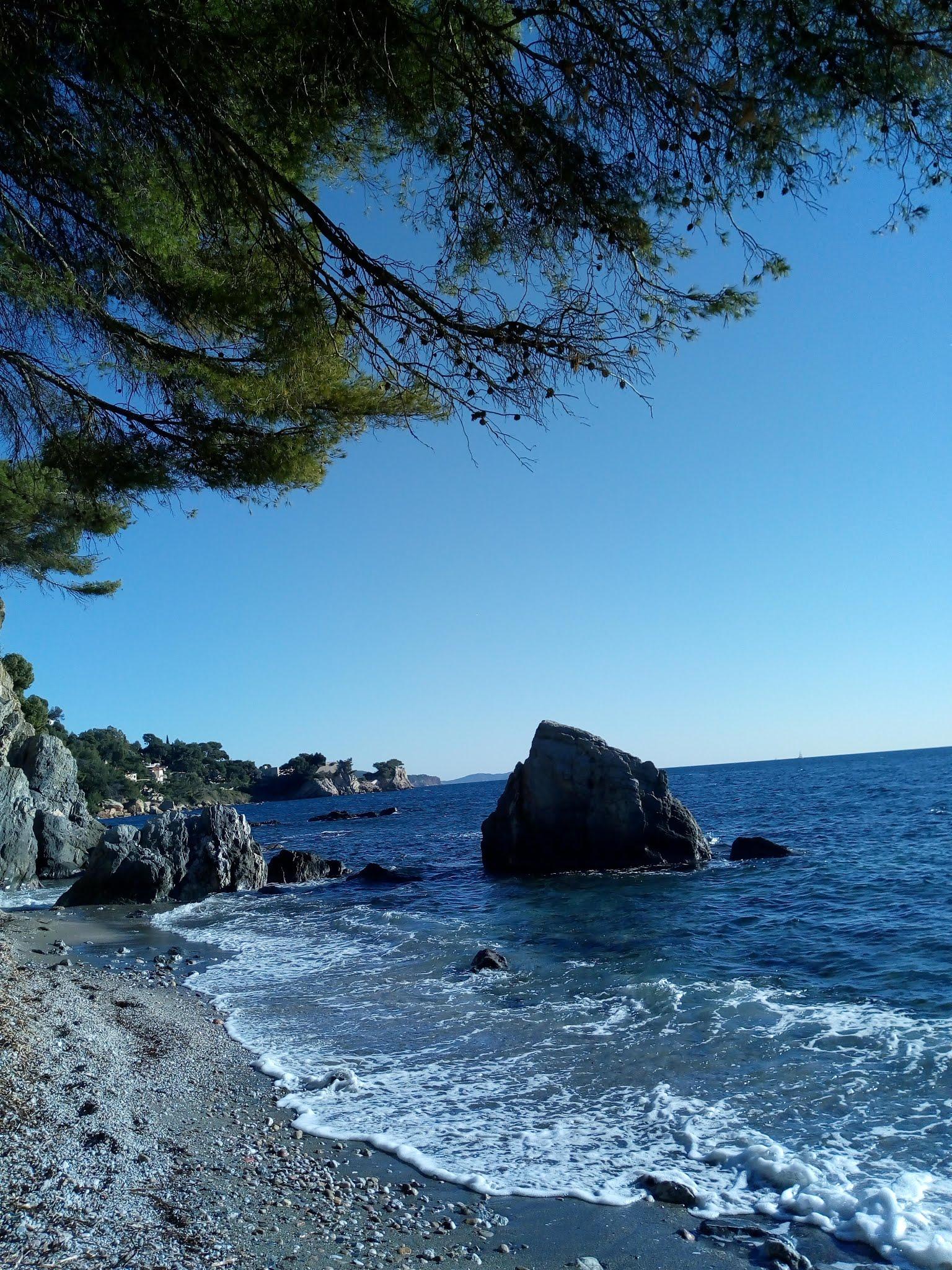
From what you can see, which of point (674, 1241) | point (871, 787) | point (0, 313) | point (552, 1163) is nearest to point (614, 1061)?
point (552, 1163)

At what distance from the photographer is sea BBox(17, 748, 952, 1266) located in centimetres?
629

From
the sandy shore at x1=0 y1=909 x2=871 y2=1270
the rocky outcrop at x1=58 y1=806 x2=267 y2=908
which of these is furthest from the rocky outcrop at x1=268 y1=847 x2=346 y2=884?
the sandy shore at x1=0 y1=909 x2=871 y2=1270

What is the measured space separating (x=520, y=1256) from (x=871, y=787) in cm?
6897

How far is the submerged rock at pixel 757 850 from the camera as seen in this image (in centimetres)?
2828

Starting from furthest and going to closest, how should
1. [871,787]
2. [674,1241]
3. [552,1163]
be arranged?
1. [871,787]
2. [552,1163]
3. [674,1241]

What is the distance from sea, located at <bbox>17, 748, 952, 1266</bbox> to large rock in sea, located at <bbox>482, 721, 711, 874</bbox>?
11.7ft

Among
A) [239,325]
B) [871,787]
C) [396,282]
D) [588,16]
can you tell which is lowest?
[871,787]

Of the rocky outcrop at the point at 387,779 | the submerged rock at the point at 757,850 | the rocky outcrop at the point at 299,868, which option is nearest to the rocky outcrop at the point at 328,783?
the rocky outcrop at the point at 387,779

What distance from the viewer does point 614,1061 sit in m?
8.83

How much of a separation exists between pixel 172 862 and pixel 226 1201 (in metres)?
22.0

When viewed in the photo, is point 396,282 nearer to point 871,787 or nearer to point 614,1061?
point 614,1061

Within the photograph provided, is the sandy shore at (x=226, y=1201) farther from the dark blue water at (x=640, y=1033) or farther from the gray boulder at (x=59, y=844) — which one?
the gray boulder at (x=59, y=844)

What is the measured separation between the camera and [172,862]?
25.5 metres

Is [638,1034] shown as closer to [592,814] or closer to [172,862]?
[592,814]
